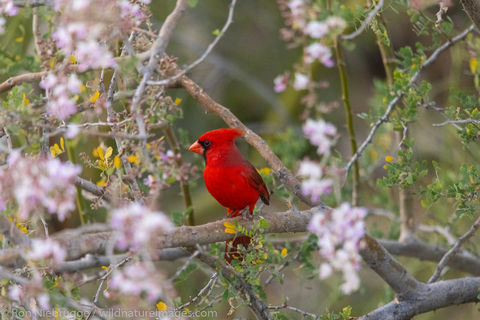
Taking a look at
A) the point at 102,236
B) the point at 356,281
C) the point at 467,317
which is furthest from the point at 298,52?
the point at 356,281

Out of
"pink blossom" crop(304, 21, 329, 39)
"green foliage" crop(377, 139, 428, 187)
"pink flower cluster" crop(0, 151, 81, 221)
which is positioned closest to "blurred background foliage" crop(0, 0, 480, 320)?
"green foliage" crop(377, 139, 428, 187)

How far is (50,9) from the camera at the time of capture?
2.10m

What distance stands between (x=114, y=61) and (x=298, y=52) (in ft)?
18.8

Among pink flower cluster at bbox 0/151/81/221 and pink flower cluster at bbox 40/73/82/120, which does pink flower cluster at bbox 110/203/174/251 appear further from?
pink flower cluster at bbox 40/73/82/120

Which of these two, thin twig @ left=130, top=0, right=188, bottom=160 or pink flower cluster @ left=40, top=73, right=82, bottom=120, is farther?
thin twig @ left=130, top=0, right=188, bottom=160

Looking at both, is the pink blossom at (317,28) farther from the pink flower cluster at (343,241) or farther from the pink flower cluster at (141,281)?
the pink flower cluster at (141,281)

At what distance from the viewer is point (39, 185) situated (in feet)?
5.17

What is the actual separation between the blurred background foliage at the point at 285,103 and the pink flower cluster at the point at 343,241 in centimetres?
274

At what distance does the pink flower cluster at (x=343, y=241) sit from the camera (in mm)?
1639

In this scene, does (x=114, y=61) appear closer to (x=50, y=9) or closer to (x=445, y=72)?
(x=50, y=9)

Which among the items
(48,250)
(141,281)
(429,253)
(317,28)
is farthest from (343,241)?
(429,253)

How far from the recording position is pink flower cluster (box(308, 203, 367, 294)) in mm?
1639

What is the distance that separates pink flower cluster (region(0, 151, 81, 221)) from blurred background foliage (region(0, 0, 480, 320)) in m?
2.61

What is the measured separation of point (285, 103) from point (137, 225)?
6118mm
